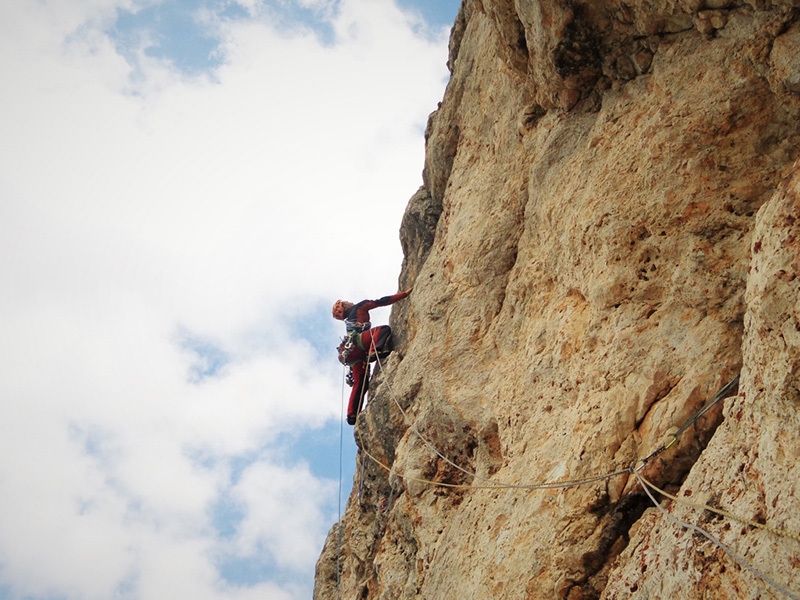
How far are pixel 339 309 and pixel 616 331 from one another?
835cm

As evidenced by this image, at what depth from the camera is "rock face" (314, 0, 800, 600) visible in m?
4.62

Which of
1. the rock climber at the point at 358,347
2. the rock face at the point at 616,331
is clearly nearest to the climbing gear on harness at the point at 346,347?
the rock climber at the point at 358,347

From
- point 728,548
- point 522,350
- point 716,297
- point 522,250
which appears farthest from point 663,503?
point 522,250

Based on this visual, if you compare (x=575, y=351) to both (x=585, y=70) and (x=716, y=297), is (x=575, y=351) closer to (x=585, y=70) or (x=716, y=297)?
(x=716, y=297)

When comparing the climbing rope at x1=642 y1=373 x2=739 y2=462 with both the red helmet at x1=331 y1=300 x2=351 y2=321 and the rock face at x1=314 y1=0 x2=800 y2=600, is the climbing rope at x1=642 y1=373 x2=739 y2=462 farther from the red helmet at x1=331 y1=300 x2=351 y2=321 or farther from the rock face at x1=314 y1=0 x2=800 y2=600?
the red helmet at x1=331 y1=300 x2=351 y2=321

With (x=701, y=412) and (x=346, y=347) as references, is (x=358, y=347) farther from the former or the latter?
(x=701, y=412)

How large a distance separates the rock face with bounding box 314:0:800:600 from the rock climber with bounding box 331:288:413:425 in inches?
87.4

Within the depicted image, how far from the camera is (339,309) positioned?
14.3 m

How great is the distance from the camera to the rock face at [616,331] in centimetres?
462

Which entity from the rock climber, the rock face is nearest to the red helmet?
the rock climber

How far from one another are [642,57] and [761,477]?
477cm

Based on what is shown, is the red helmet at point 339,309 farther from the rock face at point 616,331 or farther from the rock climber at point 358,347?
the rock face at point 616,331

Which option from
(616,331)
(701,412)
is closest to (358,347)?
(616,331)

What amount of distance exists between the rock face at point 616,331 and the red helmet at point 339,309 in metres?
3.99
